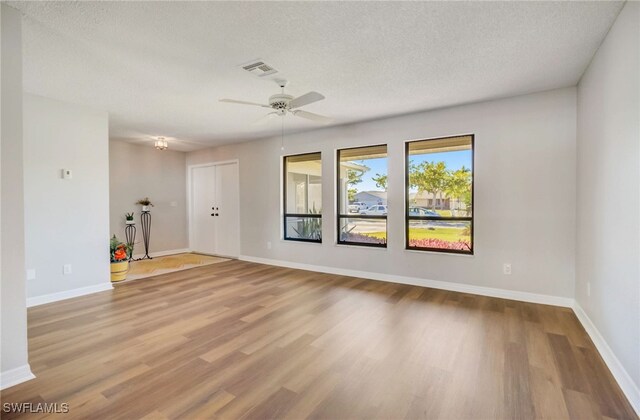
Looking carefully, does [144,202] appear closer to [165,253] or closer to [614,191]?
[165,253]

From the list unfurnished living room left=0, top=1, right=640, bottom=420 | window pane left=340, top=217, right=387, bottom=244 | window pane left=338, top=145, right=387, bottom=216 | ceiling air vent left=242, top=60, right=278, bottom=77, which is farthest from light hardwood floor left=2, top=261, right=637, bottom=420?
ceiling air vent left=242, top=60, right=278, bottom=77

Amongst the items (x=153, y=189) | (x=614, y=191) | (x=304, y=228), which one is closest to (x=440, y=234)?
(x=614, y=191)

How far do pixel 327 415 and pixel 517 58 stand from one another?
3.27 meters

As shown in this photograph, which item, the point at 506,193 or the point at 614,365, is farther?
the point at 506,193

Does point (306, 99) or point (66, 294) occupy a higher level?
point (306, 99)

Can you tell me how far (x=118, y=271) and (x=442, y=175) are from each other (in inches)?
205

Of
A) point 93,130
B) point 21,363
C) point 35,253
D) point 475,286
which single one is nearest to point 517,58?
point 475,286

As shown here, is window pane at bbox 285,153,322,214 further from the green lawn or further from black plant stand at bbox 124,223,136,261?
black plant stand at bbox 124,223,136,261

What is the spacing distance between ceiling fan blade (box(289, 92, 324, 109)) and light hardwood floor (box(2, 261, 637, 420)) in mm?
2246

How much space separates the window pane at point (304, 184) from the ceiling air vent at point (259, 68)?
2.59 m

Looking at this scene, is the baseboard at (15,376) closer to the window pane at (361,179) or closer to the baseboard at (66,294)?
the baseboard at (66,294)

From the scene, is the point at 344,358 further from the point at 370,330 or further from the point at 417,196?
the point at 417,196

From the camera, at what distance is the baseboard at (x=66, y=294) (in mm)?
3628

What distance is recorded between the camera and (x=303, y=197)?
5801 mm
